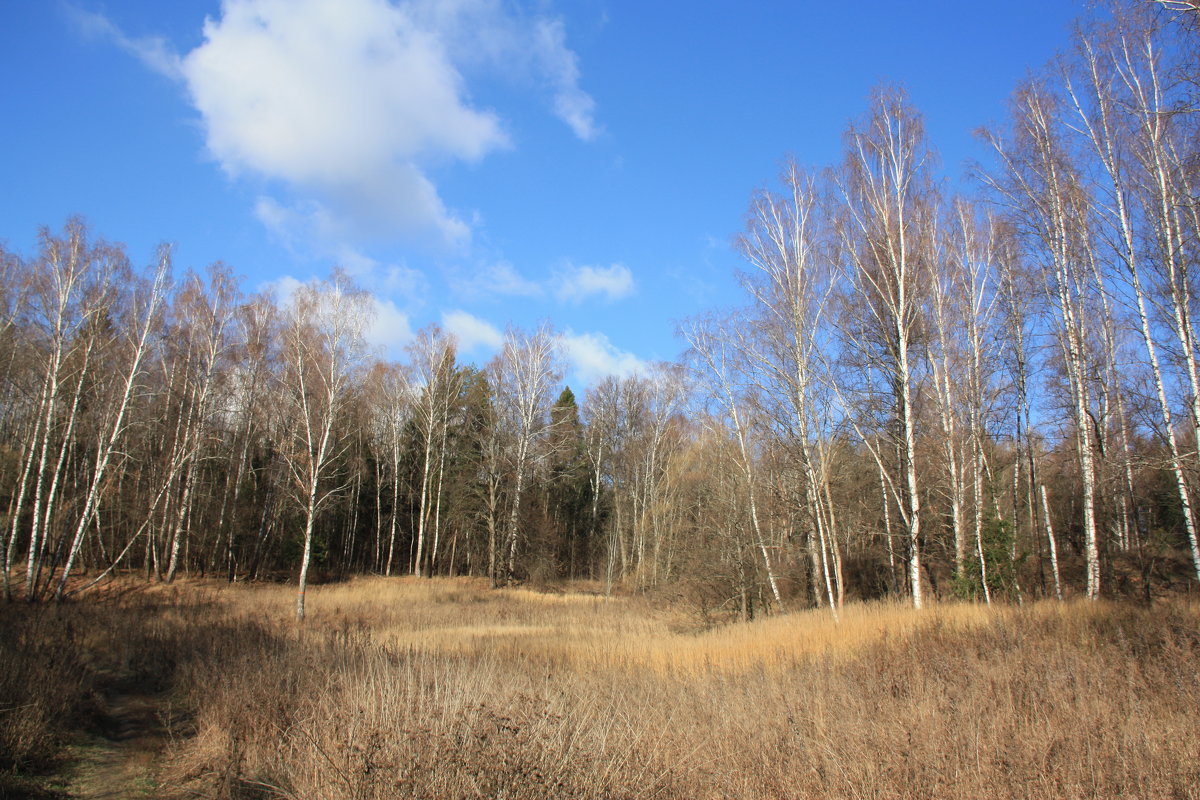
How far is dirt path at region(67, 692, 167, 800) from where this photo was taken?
504 cm

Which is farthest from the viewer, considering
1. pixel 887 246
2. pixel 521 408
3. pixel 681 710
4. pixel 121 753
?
pixel 521 408

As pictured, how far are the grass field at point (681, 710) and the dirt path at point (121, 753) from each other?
0.16 m

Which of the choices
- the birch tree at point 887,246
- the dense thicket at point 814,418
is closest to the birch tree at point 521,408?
the dense thicket at point 814,418

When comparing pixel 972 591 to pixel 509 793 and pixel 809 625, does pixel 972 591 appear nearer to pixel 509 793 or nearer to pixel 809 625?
pixel 809 625

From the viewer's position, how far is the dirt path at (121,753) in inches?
198

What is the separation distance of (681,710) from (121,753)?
5517 millimetres

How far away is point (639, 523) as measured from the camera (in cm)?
3112

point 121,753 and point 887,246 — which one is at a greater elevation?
point 887,246

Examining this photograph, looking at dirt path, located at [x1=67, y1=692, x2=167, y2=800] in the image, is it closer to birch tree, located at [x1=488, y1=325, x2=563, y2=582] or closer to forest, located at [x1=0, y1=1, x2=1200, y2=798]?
forest, located at [x1=0, y1=1, x2=1200, y2=798]

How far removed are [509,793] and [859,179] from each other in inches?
558

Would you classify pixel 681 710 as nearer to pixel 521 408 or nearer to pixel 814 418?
pixel 814 418

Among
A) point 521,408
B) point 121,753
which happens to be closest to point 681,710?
point 121,753

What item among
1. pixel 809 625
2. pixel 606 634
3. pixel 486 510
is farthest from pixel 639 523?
pixel 809 625

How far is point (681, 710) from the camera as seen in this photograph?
6.17m
